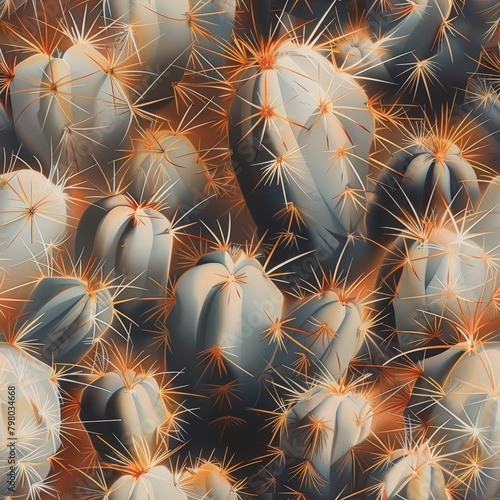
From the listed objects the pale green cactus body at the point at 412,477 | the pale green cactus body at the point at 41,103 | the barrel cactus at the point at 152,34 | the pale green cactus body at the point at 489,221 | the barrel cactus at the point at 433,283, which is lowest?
the pale green cactus body at the point at 412,477

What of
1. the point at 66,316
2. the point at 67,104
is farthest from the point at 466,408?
the point at 67,104

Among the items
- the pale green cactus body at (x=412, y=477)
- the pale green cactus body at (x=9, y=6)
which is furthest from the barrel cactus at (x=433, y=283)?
the pale green cactus body at (x=9, y=6)

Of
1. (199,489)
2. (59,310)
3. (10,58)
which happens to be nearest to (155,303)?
(59,310)

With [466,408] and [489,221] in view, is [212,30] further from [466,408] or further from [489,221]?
[466,408]

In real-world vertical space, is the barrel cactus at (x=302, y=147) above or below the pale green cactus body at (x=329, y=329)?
above

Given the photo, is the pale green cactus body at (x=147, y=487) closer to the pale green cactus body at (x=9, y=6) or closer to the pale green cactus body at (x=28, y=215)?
the pale green cactus body at (x=28, y=215)

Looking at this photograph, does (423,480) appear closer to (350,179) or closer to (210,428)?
(210,428)

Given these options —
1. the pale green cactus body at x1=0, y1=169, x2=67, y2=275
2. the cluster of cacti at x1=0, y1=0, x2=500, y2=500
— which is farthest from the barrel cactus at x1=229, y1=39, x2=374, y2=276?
the pale green cactus body at x1=0, y1=169, x2=67, y2=275

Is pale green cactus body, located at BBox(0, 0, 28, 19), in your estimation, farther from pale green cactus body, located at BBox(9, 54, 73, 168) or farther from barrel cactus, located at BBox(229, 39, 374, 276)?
barrel cactus, located at BBox(229, 39, 374, 276)
